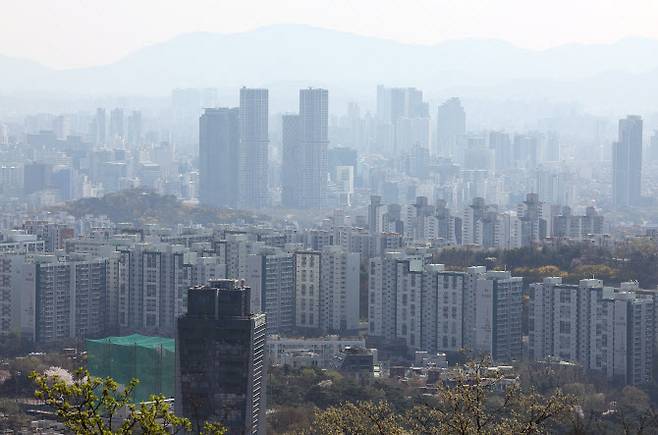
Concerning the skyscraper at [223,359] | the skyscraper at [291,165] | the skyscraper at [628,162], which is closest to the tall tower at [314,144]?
the skyscraper at [291,165]

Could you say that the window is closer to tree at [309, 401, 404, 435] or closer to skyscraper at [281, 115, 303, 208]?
tree at [309, 401, 404, 435]

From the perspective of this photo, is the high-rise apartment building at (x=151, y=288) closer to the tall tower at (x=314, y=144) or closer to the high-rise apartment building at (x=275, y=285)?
the high-rise apartment building at (x=275, y=285)

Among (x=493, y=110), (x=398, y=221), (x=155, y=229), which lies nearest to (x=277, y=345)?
(x=155, y=229)

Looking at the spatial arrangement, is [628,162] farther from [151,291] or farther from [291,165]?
[151,291]

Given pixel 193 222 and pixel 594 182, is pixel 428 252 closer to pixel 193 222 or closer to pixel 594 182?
pixel 193 222

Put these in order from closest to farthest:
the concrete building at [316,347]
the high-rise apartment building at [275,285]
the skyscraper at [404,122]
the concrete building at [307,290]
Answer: the concrete building at [316,347]
the high-rise apartment building at [275,285]
the concrete building at [307,290]
the skyscraper at [404,122]

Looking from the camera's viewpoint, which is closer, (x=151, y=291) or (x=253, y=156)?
(x=151, y=291)

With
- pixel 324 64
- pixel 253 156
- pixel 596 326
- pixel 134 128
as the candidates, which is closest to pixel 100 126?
pixel 134 128
